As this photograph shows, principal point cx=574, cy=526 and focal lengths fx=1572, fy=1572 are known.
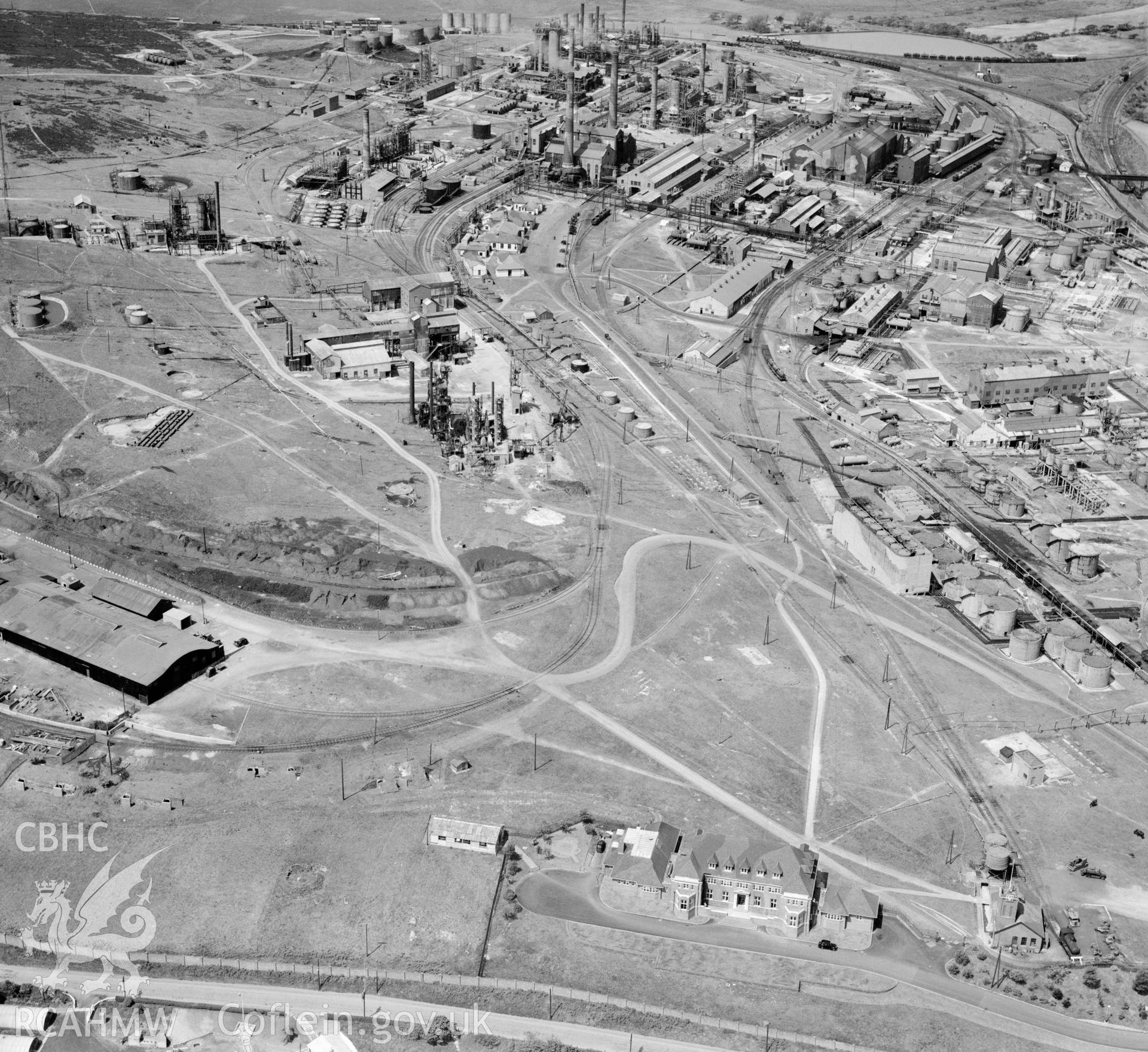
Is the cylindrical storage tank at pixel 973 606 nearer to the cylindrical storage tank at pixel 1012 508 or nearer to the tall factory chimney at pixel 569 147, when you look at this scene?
the cylindrical storage tank at pixel 1012 508

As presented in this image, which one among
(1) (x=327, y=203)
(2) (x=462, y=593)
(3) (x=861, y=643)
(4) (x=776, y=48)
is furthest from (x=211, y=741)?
(4) (x=776, y=48)

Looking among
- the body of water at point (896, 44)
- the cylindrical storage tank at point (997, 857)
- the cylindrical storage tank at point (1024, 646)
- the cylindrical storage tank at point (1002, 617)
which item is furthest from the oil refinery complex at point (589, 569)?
the body of water at point (896, 44)

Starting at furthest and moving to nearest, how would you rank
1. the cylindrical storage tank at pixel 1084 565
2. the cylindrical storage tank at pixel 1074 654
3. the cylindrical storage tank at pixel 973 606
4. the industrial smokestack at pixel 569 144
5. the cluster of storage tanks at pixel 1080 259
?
the industrial smokestack at pixel 569 144 → the cluster of storage tanks at pixel 1080 259 → the cylindrical storage tank at pixel 1084 565 → the cylindrical storage tank at pixel 973 606 → the cylindrical storage tank at pixel 1074 654

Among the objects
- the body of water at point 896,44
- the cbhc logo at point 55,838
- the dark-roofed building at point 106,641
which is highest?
the dark-roofed building at point 106,641

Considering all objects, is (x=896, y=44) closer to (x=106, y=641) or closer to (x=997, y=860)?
(x=106, y=641)

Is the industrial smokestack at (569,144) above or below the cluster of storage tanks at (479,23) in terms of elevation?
above

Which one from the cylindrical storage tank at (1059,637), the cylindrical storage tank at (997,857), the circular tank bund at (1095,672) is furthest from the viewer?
the cylindrical storage tank at (1059,637)
